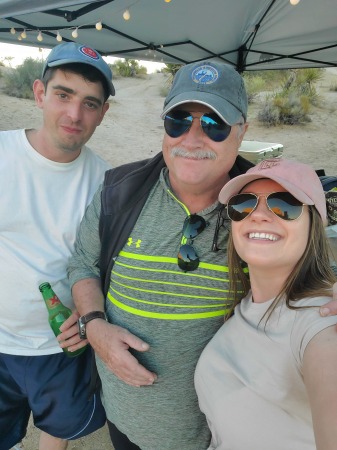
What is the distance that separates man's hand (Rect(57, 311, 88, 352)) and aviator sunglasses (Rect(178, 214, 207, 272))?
626 millimetres

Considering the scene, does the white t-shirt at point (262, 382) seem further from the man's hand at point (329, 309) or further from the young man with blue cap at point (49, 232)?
the young man with blue cap at point (49, 232)

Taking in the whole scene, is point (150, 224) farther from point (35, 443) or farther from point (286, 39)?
point (286, 39)

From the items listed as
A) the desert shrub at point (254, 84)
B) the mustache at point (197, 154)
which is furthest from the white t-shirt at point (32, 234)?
the desert shrub at point (254, 84)

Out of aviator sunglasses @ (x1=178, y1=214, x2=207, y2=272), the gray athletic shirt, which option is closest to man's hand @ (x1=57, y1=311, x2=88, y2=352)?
the gray athletic shirt

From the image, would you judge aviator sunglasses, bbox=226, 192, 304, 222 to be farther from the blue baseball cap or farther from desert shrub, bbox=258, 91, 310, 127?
desert shrub, bbox=258, 91, 310, 127

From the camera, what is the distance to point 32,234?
169cm

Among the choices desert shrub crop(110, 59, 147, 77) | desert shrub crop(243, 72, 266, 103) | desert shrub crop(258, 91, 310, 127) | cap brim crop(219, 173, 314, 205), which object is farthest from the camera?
desert shrub crop(110, 59, 147, 77)

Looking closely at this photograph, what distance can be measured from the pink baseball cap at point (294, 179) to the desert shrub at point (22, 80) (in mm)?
18806

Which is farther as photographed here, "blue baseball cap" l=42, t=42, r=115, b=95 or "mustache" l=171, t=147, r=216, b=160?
"blue baseball cap" l=42, t=42, r=115, b=95

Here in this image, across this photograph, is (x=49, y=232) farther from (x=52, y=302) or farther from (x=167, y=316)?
(x=167, y=316)

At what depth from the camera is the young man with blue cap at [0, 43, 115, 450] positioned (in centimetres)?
169

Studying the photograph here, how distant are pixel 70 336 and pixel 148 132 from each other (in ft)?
46.1

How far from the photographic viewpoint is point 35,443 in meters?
2.51

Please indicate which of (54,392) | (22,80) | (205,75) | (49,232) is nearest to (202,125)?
(205,75)
